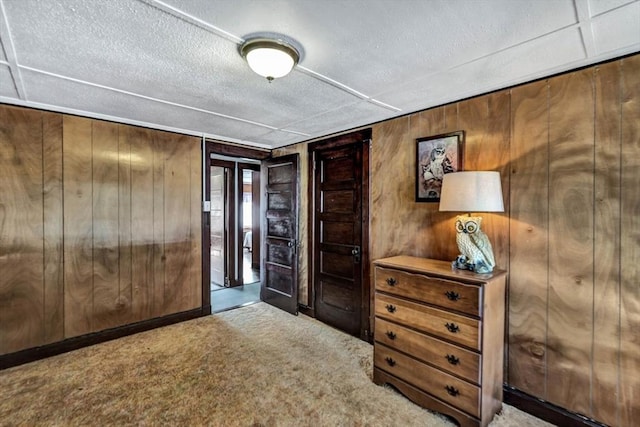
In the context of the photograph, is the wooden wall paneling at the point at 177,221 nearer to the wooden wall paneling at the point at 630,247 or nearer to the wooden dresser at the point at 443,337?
the wooden dresser at the point at 443,337

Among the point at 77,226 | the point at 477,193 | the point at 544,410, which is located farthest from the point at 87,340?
the point at 544,410

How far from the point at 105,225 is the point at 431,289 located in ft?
10.7

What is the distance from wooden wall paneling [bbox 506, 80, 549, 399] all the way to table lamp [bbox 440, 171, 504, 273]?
0.79 feet

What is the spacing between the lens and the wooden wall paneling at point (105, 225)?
298 cm

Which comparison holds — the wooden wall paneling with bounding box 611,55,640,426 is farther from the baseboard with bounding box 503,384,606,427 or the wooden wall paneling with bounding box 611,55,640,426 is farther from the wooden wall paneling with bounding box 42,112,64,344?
the wooden wall paneling with bounding box 42,112,64,344

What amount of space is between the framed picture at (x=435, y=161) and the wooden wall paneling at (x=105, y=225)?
10.3 ft

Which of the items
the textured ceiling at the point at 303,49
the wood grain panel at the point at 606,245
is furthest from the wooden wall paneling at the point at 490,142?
the wood grain panel at the point at 606,245

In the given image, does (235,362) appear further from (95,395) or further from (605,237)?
(605,237)

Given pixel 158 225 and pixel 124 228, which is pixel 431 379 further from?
pixel 124 228

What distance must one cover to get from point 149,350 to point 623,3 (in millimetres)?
4135

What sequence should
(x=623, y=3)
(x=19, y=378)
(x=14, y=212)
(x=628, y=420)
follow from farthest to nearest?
(x=14, y=212)
(x=19, y=378)
(x=628, y=420)
(x=623, y=3)

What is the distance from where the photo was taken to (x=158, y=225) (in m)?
3.40

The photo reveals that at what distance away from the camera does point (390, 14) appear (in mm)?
1356

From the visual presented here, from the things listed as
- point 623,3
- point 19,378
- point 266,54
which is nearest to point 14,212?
point 19,378
